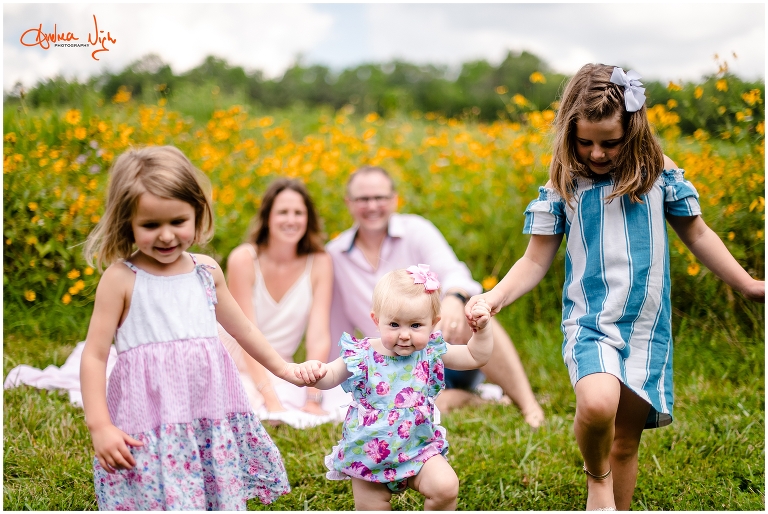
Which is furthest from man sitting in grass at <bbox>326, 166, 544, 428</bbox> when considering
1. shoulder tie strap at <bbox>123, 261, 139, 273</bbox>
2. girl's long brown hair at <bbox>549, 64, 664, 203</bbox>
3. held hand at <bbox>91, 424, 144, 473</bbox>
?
held hand at <bbox>91, 424, 144, 473</bbox>

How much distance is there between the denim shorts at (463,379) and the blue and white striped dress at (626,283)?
5.07 ft

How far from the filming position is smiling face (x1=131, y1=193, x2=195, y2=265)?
6.53ft

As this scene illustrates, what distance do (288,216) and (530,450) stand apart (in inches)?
66.9

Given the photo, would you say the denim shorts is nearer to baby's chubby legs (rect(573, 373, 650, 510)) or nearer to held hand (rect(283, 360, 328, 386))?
baby's chubby legs (rect(573, 373, 650, 510))

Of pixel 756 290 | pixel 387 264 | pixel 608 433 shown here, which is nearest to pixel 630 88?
pixel 756 290

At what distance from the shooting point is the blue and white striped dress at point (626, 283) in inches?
83.4

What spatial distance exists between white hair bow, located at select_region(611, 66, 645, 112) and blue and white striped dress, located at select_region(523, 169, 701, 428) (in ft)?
0.78

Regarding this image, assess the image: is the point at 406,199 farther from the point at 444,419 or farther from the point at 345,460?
the point at 345,460

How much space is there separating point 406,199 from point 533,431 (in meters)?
2.60

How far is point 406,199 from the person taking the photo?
5.42 m

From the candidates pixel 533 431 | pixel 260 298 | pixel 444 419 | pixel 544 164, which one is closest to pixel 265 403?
pixel 260 298

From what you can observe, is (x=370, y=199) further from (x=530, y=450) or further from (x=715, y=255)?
(x=715, y=255)

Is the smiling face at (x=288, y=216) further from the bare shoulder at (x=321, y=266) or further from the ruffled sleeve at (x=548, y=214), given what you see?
the ruffled sleeve at (x=548, y=214)

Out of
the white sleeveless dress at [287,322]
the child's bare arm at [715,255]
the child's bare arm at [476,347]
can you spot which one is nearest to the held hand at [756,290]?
the child's bare arm at [715,255]
